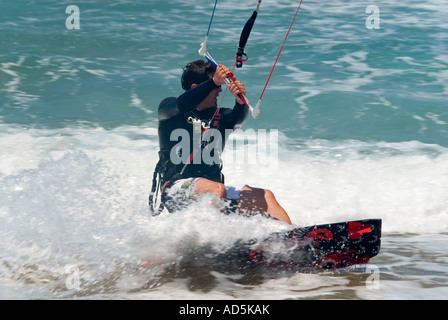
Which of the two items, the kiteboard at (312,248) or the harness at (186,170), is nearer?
the kiteboard at (312,248)

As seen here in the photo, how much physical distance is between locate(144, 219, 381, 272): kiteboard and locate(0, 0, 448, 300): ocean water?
0.33ft

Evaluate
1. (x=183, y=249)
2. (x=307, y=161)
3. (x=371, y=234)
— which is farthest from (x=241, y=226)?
(x=307, y=161)

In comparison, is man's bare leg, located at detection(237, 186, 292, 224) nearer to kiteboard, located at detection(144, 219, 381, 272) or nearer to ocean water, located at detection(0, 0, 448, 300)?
ocean water, located at detection(0, 0, 448, 300)

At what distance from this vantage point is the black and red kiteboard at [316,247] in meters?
4.56

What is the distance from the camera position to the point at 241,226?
15.4 feet

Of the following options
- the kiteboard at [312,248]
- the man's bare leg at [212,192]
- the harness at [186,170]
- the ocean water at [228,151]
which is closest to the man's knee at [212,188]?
the man's bare leg at [212,192]

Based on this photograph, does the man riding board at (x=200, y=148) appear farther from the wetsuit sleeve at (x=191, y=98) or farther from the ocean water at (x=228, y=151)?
the ocean water at (x=228, y=151)

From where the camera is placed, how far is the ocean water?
4.59 m

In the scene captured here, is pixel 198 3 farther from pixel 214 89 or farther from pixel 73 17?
pixel 214 89

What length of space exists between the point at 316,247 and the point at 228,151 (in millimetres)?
4982

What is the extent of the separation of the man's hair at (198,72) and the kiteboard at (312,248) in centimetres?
149

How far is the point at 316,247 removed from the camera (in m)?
4.58

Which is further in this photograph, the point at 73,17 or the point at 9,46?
the point at 73,17

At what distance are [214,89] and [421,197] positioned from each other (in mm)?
3784
